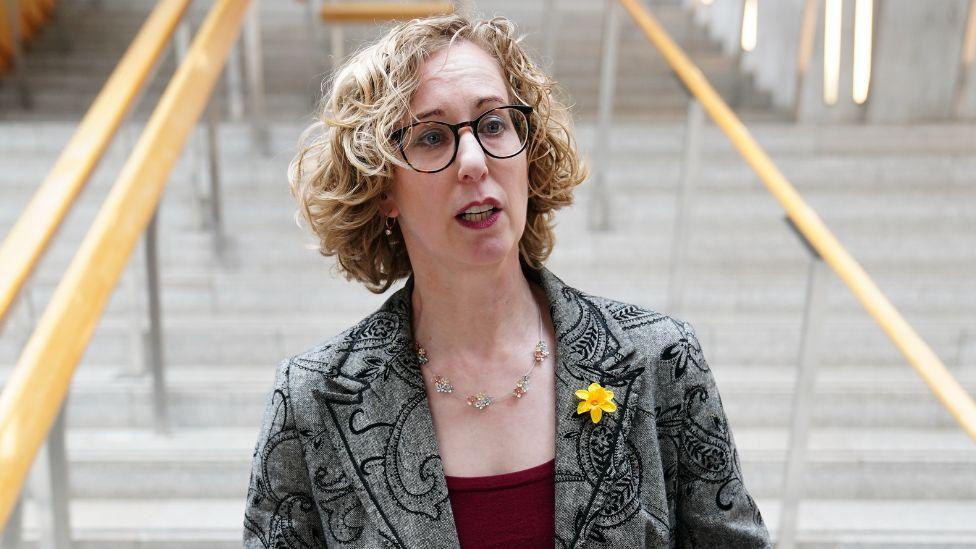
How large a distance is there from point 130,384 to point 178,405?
147 mm

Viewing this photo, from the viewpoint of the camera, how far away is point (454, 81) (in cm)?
113

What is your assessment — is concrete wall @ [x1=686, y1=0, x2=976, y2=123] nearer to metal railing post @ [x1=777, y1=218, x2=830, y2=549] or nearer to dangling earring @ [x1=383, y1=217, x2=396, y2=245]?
metal railing post @ [x1=777, y1=218, x2=830, y2=549]

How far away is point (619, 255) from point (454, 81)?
2538mm

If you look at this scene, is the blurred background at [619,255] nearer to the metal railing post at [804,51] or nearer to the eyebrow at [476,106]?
the metal railing post at [804,51]

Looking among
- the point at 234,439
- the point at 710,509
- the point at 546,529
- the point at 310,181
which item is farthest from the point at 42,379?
the point at 234,439

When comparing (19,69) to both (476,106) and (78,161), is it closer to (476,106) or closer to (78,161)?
(78,161)

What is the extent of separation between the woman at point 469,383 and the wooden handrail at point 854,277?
807 millimetres

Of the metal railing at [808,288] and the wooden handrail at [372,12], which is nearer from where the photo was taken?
the metal railing at [808,288]

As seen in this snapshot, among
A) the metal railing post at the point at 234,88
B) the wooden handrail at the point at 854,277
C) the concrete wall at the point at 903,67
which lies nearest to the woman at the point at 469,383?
the wooden handrail at the point at 854,277

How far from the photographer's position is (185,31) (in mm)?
2908

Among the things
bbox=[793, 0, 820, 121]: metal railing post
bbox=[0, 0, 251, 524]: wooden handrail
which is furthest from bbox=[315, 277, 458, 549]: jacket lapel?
bbox=[793, 0, 820, 121]: metal railing post

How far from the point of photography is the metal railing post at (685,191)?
3072 mm

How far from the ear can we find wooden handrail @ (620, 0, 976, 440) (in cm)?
114

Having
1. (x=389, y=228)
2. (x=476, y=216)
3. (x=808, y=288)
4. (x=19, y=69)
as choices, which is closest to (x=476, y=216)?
(x=476, y=216)
